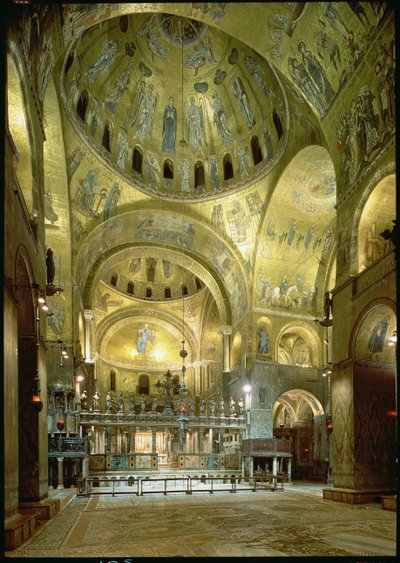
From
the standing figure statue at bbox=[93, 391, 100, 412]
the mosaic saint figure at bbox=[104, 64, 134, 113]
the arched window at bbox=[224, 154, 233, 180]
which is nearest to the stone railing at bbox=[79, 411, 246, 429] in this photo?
the standing figure statue at bbox=[93, 391, 100, 412]

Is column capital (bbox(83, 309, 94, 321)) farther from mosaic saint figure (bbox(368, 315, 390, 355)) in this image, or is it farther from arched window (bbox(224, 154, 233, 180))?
mosaic saint figure (bbox(368, 315, 390, 355))

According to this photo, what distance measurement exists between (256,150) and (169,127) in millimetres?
4556

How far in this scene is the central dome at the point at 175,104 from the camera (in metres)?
21.6

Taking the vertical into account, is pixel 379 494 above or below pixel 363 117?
below

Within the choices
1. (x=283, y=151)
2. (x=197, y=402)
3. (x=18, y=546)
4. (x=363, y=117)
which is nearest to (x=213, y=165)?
(x=283, y=151)

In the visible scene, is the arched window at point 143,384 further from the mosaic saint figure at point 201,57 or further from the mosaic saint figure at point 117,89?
the mosaic saint figure at point 201,57

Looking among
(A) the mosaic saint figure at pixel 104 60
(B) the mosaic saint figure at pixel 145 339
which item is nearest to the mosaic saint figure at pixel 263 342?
(A) the mosaic saint figure at pixel 104 60

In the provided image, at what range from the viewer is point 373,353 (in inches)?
599

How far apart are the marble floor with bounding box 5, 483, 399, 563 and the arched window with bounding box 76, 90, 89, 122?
15190mm

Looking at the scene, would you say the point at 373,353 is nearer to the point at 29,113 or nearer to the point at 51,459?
the point at 29,113

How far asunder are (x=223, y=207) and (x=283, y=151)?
4.63 m

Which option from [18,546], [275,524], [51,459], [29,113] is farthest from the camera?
[51,459]

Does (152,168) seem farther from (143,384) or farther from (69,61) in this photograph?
(143,384)

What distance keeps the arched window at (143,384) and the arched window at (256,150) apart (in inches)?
831
